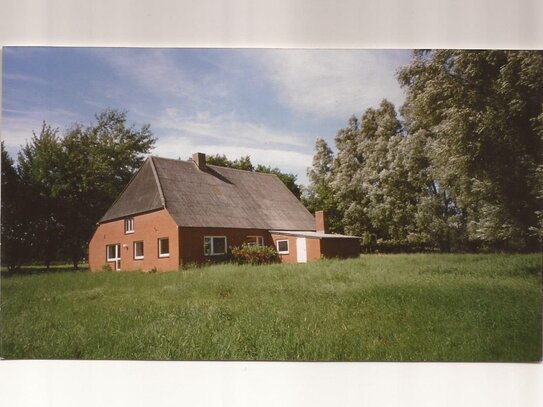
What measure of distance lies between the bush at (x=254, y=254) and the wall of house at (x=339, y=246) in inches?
24.3

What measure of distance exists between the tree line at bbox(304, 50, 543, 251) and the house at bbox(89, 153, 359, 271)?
333mm

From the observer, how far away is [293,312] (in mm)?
4328

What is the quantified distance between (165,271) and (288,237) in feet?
5.26

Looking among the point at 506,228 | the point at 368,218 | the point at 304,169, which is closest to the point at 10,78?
the point at 304,169

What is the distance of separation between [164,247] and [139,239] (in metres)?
0.39

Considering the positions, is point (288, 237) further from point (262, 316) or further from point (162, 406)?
point (162, 406)

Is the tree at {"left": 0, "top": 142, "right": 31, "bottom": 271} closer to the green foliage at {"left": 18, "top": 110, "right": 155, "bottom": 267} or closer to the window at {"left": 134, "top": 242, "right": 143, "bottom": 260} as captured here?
the green foliage at {"left": 18, "top": 110, "right": 155, "bottom": 267}

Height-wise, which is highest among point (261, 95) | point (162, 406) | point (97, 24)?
point (97, 24)

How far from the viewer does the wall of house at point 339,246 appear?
183 inches

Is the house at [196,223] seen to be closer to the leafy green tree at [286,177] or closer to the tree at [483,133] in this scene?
the leafy green tree at [286,177]

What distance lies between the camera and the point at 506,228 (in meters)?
4.36

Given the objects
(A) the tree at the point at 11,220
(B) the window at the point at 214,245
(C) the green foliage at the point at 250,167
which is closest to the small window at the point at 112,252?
(A) the tree at the point at 11,220

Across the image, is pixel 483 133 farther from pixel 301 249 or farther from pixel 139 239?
pixel 139 239

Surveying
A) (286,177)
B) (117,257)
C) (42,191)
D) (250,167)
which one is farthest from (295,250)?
(42,191)
